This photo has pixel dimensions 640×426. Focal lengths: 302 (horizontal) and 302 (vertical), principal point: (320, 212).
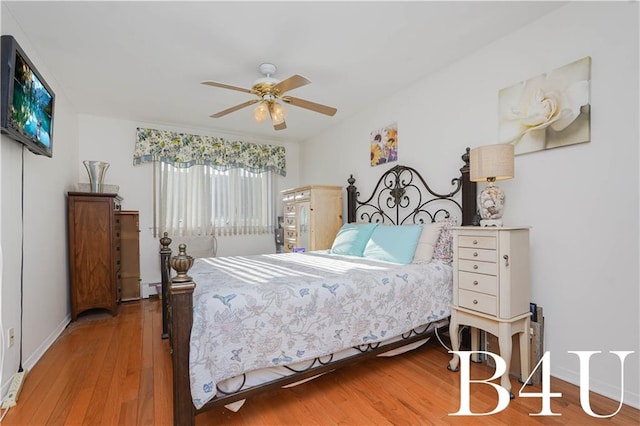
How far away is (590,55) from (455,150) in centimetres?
103

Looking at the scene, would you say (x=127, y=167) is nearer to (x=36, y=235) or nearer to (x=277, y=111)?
(x=36, y=235)

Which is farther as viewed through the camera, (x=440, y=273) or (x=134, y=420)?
(x=440, y=273)

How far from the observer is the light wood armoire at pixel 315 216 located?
153 inches

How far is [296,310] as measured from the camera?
164 centimetres

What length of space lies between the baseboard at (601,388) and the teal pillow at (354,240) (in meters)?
1.67

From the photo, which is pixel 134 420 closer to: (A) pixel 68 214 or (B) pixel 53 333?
(B) pixel 53 333

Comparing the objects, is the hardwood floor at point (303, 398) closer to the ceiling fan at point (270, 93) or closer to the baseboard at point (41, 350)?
the baseboard at point (41, 350)

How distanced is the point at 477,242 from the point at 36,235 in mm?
3316

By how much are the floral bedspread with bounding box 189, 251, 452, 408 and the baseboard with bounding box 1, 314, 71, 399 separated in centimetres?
124

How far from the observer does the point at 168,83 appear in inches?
119

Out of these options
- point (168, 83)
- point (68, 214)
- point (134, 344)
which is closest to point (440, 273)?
point (134, 344)

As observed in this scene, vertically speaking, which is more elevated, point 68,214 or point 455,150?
point 455,150

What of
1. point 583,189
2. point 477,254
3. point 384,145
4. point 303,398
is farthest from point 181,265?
point 384,145

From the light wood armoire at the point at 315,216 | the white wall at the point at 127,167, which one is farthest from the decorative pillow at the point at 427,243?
the white wall at the point at 127,167
